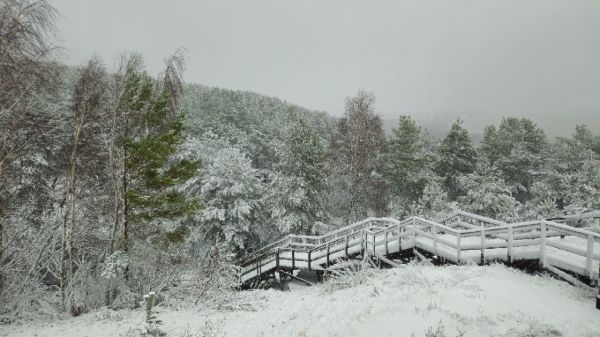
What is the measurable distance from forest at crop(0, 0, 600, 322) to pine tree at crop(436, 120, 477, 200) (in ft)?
0.42

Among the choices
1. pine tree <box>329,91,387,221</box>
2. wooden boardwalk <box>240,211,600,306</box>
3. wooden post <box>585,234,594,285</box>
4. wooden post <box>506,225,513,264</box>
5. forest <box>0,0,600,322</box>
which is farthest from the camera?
pine tree <box>329,91,387,221</box>

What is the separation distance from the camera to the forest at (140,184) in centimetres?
1096

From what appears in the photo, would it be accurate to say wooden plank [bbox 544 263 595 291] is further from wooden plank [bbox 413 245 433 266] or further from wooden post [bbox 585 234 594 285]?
wooden plank [bbox 413 245 433 266]

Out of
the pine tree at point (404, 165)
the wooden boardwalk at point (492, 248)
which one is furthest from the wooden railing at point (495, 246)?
the pine tree at point (404, 165)

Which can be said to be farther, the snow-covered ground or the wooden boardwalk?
the wooden boardwalk

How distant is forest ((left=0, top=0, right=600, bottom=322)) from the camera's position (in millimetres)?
10961

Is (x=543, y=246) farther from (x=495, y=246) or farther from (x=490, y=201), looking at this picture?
(x=490, y=201)

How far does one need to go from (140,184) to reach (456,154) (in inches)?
1198

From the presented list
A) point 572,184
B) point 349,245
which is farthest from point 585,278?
point 572,184

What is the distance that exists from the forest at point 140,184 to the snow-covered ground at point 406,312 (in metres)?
1.92

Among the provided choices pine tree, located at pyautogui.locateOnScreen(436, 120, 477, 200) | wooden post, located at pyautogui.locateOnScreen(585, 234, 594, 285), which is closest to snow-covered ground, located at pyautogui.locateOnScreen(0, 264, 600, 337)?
wooden post, located at pyautogui.locateOnScreen(585, 234, 594, 285)

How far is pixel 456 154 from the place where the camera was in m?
36.2

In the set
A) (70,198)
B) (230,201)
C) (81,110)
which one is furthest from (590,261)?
(230,201)

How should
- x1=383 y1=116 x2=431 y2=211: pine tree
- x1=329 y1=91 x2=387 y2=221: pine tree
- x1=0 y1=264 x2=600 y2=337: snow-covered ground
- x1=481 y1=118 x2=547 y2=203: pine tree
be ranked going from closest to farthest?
1. x1=0 y1=264 x2=600 y2=337: snow-covered ground
2. x1=329 y1=91 x2=387 y2=221: pine tree
3. x1=383 y1=116 x2=431 y2=211: pine tree
4. x1=481 y1=118 x2=547 y2=203: pine tree
